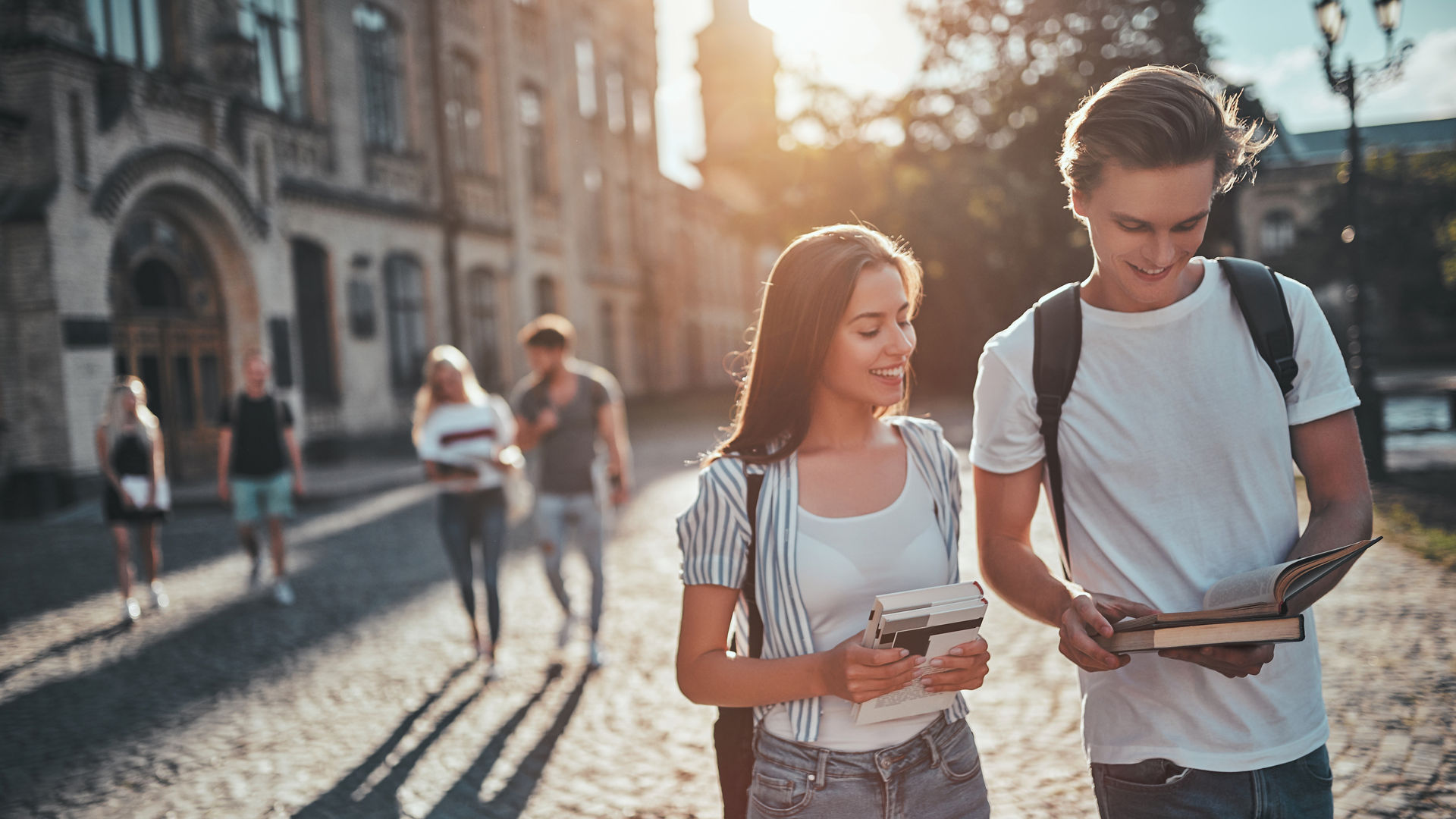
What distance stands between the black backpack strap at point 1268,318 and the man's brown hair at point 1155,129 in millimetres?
173

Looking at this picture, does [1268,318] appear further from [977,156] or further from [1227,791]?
[977,156]

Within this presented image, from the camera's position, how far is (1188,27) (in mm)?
22797

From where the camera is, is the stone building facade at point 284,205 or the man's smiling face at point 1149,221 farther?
the stone building facade at point 284,205

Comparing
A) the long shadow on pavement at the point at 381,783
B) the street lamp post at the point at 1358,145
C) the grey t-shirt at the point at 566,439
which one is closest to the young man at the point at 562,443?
the grey t-shirt at the point at 566,439

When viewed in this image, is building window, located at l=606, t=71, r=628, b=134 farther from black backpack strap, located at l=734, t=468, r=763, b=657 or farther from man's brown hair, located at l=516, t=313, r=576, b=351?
black backpack strap, located at l=734, t=468, r=763, b=657

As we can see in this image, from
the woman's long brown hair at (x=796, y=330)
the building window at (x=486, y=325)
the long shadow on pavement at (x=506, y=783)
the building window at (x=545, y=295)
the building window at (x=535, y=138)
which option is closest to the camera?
the woman's long brown hair at (x=796, y=330)

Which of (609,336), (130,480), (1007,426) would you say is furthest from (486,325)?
(1007,426)

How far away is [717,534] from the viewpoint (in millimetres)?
1923

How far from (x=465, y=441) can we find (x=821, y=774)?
15.4ft

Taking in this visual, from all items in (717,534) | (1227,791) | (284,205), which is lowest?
(1227,791)

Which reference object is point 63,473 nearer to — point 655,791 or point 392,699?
point 392,699

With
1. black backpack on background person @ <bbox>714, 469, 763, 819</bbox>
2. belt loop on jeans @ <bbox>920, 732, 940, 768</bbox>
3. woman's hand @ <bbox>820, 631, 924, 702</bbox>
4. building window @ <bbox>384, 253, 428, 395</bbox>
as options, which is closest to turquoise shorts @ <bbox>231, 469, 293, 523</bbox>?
black backpack on background person @ <bbox>714, 469, 763, 819</bbox>

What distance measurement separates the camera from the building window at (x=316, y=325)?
1870 cm

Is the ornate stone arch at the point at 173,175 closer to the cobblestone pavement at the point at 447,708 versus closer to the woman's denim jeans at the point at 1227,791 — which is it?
the cobblestone pavement at the point at 447,708
